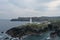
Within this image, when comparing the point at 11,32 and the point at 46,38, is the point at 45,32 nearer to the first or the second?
the point at 46,38

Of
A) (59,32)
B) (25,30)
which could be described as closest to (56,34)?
(59,32)

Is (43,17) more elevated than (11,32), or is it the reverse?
(43,17)

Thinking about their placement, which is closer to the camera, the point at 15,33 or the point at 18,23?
the point at 15,33

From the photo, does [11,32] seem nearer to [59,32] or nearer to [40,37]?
[40,37]

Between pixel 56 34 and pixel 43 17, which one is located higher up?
pixel 43 17

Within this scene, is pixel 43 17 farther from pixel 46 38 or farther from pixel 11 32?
pixel 11 32

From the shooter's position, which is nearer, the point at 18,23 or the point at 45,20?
the point at 45,20

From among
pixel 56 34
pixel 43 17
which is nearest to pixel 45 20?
pixel 43 17
